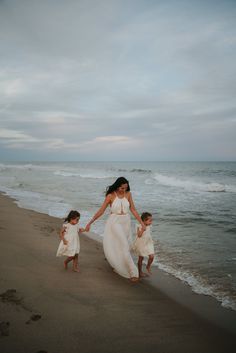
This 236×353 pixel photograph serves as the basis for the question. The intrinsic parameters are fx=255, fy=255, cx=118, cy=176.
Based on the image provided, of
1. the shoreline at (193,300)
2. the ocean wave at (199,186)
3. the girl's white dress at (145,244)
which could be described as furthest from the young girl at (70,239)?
the ocean wave at (199,186)

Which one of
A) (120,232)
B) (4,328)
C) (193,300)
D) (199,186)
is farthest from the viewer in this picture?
(199,186)

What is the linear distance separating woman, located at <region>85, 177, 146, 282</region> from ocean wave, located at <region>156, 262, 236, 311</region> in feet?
4.18

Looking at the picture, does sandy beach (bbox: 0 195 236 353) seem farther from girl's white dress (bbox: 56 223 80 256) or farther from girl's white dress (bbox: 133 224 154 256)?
girl's white dress (bbox: 133 224 154 256)

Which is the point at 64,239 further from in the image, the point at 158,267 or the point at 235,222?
the point at 235,222

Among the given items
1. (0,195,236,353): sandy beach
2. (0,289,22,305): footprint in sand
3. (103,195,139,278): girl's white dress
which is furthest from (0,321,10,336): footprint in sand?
(103,195,139,278): girl's white dress

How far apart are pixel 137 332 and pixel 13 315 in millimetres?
1649

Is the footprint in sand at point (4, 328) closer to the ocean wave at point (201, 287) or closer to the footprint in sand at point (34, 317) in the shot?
the footprint in sand at point (34, 317)

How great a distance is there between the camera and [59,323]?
3.37m

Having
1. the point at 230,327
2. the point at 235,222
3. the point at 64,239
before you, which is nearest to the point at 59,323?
the point at 64,239

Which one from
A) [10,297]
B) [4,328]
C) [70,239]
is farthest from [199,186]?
[4,328]

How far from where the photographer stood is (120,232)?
5.21 m

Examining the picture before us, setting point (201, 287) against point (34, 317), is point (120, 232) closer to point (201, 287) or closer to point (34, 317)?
point (201, 287)

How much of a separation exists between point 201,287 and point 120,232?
6.73 feet

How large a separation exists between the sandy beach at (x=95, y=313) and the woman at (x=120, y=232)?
0.26 meters
